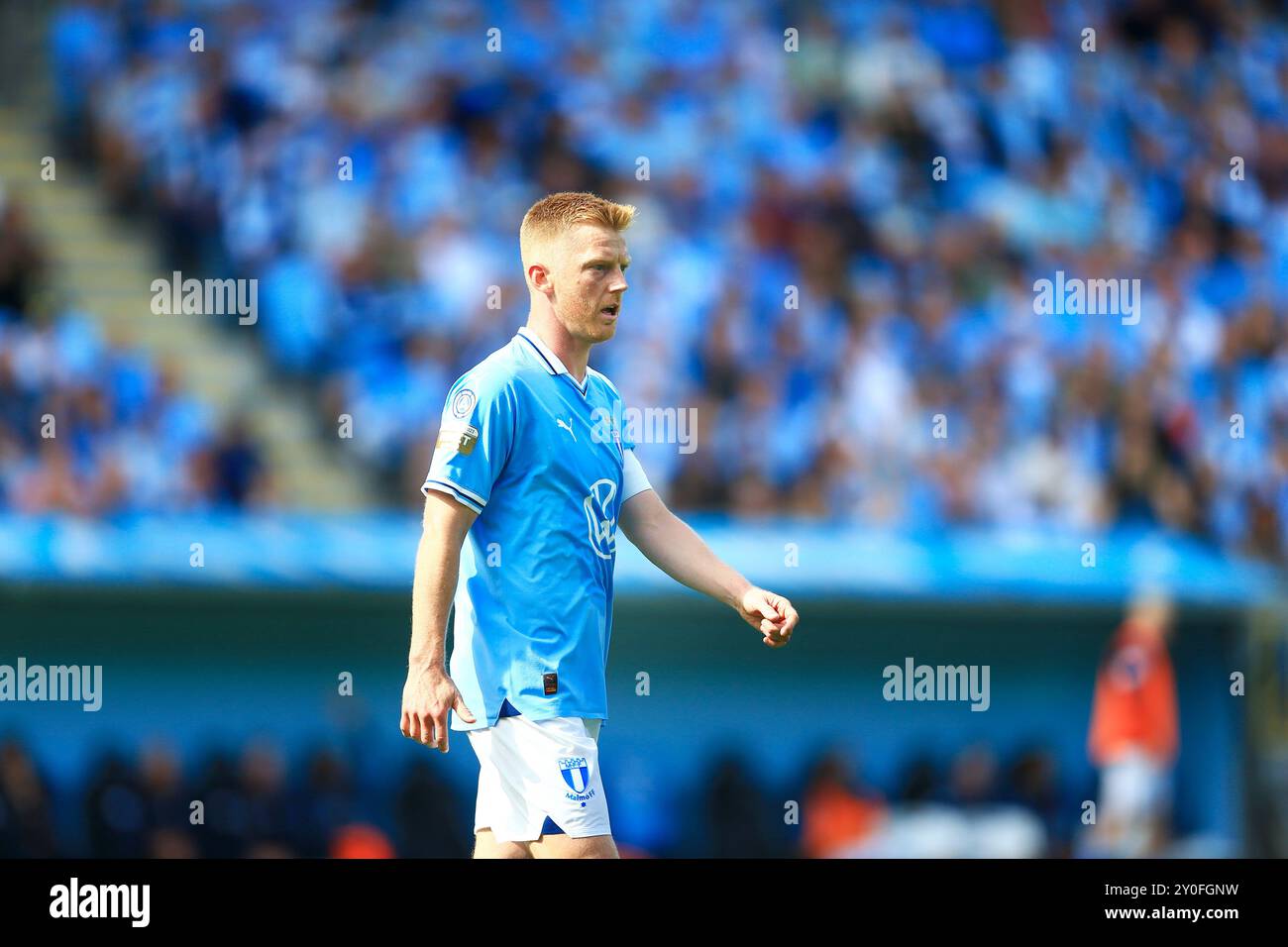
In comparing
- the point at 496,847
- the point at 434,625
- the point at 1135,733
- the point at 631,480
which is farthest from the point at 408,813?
the point at 434,625

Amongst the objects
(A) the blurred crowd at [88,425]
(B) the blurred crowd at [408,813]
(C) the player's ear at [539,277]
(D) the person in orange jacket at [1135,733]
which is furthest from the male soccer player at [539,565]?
(D) the person in orange jacket at [1135,733]

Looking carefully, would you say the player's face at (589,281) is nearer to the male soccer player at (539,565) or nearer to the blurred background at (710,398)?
the male soccer player at (539,565)

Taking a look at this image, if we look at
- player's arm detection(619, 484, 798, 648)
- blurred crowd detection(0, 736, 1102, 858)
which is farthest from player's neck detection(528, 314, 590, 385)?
blurred crowd detection(0, 736, 1102, 858)

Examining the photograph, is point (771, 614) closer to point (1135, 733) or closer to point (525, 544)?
point (525, 544)

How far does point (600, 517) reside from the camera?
404 cm

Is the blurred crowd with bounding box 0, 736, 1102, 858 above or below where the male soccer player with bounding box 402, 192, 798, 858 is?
below

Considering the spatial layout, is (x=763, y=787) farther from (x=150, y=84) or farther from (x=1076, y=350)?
(x=150, y=84)

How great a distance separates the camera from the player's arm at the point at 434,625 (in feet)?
11.7

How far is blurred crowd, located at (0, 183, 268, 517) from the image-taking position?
7734mm

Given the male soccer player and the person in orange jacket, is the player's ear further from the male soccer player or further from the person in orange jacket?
the person in orange jacket

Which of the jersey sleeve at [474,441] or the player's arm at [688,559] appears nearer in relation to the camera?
the jersey sleeve at [474,441]

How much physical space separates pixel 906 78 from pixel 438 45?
2557 mm

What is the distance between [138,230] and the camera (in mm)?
8742

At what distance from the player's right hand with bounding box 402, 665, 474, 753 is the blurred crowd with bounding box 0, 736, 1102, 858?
3.85 metres
